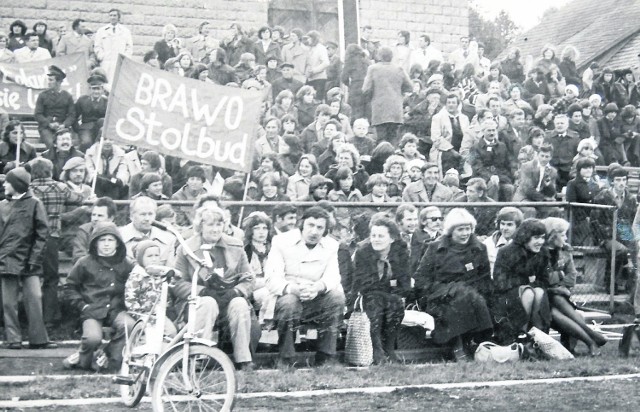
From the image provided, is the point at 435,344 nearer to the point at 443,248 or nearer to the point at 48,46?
the point at 443,248

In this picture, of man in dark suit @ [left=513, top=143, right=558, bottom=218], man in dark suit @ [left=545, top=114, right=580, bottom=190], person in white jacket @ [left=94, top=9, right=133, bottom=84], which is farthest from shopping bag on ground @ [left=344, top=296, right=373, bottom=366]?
person in white jacket @ [left=94, top=9, right=133, bottom=84]

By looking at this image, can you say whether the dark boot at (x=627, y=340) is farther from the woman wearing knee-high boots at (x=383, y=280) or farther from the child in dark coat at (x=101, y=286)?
the child in dark coat at (x=101, y=286)

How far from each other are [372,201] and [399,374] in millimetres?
3234

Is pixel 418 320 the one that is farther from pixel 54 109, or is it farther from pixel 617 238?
pixel 54 109

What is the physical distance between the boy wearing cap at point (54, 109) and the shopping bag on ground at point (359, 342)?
20.6 feet

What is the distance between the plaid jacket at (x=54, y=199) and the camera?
1109 cm

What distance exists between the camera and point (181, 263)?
9.71 metres

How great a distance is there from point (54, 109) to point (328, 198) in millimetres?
4497

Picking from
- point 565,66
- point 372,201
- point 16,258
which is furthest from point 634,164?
point 16,258

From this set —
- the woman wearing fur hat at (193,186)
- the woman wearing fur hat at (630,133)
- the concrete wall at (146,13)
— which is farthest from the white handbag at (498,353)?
the concrete wall at (146,13)

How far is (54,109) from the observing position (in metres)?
15.1

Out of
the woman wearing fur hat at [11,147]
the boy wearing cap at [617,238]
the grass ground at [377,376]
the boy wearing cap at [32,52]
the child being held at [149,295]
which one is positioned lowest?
the grass ground at [377,376]

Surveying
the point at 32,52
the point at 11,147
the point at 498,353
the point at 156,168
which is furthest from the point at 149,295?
the point at 32,52

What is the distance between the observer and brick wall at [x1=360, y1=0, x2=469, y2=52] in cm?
2603
